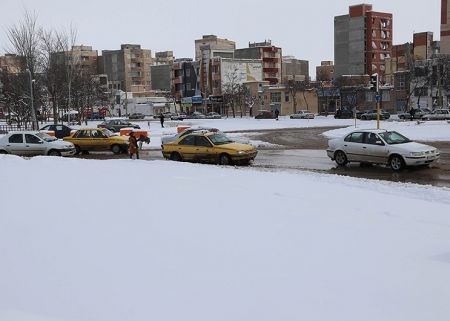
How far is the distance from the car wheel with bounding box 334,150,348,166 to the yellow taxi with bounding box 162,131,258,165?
10.6 feet

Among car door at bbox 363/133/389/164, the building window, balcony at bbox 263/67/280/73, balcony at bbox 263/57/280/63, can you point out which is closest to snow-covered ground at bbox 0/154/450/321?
car door at bbox 363/133/389/164

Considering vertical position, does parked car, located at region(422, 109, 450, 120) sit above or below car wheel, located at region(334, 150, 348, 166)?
above

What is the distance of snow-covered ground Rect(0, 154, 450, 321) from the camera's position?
6.03 metres

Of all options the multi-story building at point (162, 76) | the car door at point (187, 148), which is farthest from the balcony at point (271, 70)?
the car door at point (187, 148)

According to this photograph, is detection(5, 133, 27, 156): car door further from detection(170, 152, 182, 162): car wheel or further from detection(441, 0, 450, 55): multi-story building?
detection(441, 0, 450, 55): multi-story building

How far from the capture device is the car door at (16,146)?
84.0 feet

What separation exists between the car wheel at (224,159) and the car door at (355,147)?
4.44 metres

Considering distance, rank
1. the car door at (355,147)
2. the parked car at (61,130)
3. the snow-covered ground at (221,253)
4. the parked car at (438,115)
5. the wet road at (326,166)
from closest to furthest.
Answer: the snow-covered ground at (221,253), the wet road at (326,166), the car door at (355,147), the parked car at (61,130), the parked car at (438,115)

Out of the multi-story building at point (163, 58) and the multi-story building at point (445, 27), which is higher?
the multi-story building at point (163, 58)

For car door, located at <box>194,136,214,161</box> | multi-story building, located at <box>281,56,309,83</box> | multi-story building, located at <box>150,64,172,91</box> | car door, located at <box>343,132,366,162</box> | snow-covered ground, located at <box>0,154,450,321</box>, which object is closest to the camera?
snow-covered ground, located at <box>0,154,450,321</box>

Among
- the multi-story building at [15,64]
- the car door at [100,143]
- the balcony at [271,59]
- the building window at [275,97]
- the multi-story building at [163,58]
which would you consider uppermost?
the multi-story building at [163,58]

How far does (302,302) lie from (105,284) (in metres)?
2.48

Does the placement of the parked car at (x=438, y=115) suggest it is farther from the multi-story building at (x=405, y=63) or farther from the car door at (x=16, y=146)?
the car door at (x=16, y=146)

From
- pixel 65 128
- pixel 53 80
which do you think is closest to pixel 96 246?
pixel 65 128
